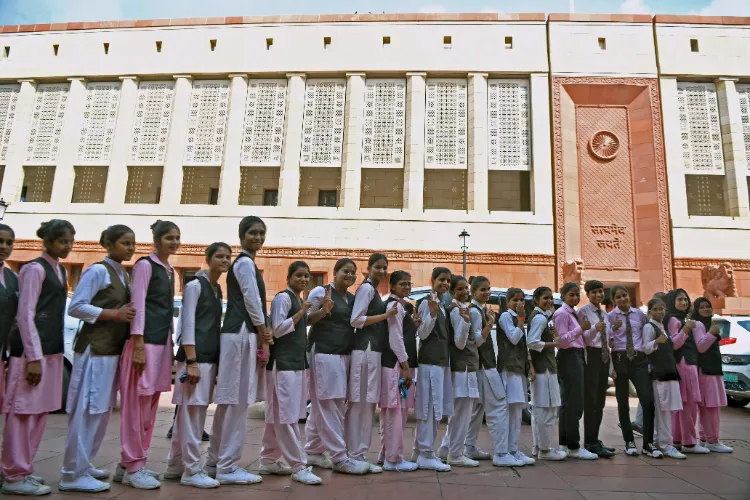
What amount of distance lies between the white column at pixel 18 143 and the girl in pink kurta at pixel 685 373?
20.9 metres

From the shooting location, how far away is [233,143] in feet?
58.6

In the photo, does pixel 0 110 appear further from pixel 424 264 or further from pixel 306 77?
pixel 424 264

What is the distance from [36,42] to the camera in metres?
19.6

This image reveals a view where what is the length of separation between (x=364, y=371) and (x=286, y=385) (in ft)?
2.28

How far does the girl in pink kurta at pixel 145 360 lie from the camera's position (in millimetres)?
3520

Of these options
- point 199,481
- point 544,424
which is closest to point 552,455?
point 544,424

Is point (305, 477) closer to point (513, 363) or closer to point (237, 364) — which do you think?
point (237, 364)

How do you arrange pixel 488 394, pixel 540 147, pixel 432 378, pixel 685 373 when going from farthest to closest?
1. pixel 540 147
2. pixel 685 373
3. pixel 488 394
4. pixel 432 378

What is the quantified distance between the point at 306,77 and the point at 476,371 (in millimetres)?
15981

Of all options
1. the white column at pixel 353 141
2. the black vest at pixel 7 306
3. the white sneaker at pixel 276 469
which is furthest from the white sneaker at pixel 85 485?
the white column at pixel 353 141

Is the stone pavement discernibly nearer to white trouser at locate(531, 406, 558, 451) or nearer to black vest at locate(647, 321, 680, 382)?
white trouser at locate(531, 406, 558, 451)

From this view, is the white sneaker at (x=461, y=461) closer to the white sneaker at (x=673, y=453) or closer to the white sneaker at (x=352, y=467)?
the white sneaker at (x=352, y=467)

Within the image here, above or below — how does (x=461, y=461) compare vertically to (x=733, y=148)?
below

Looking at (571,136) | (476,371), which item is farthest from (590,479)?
(571,136)
